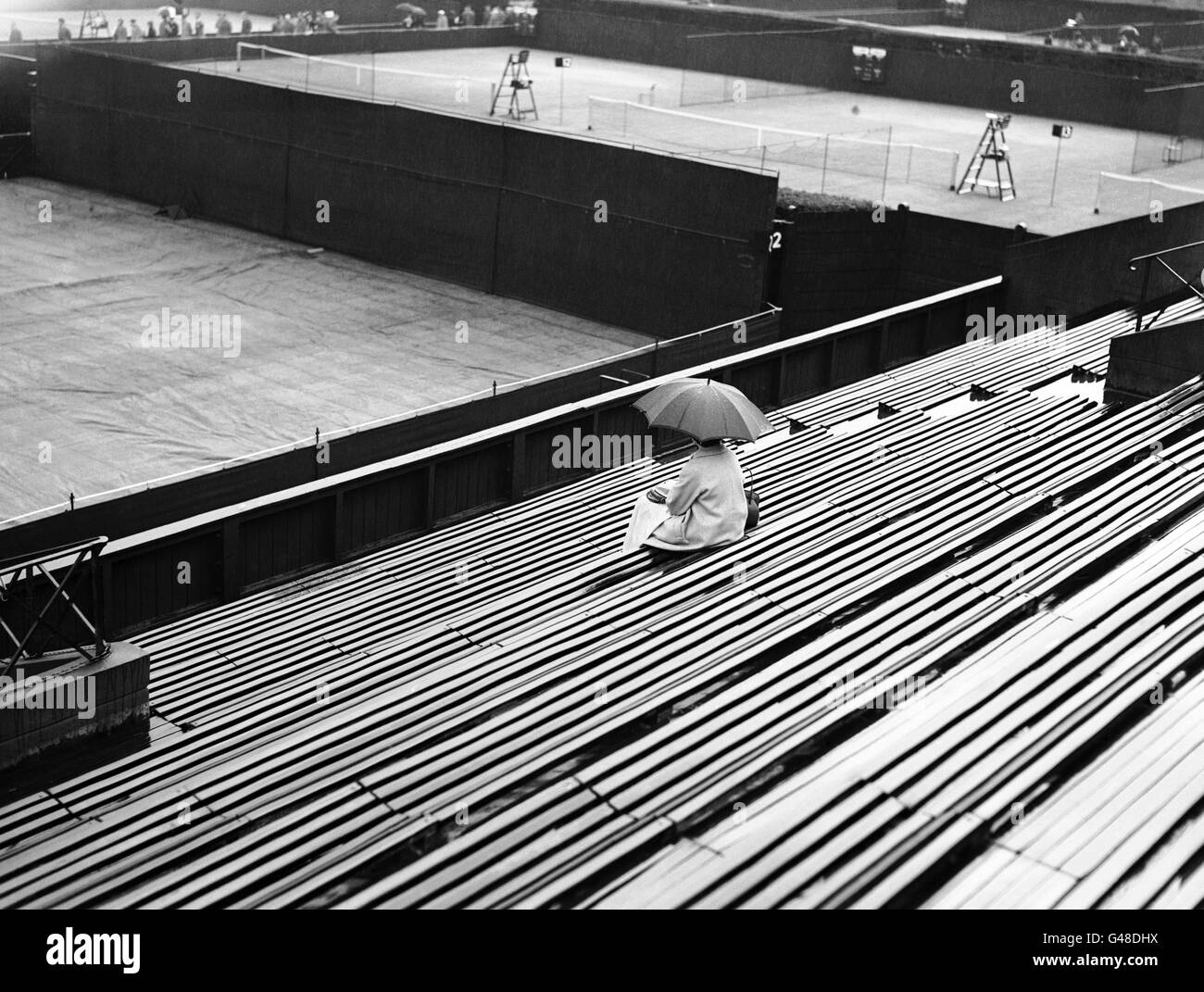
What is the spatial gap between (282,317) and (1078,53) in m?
22.3

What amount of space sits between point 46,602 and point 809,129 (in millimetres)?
26094

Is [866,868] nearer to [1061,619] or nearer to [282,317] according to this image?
[1061,619]

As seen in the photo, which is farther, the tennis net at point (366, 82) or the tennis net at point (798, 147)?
the tennis net at point (366, 82)

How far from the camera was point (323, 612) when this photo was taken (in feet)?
38.4

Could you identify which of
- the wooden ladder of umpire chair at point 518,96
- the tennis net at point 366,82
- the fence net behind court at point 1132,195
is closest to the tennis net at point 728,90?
the wooden ladder of umpire chair at point 518,96

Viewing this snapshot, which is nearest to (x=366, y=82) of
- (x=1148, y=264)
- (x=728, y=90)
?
(x=728, y=90)

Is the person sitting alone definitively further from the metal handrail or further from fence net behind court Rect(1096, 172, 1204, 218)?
fence net behind court Rect(1096, 172, 1204, 218)

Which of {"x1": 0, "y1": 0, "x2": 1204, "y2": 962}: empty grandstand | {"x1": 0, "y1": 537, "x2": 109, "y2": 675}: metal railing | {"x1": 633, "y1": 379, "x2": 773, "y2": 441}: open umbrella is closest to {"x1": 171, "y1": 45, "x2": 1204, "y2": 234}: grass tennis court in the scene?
{"x1": 0, "y1": 0, "x2": 1204, "y2": 962}: empty grandstand

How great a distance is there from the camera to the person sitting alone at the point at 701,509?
10.8 m

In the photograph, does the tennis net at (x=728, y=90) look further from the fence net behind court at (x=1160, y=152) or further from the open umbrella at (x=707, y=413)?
the open umbrella at (x=707, y=413)

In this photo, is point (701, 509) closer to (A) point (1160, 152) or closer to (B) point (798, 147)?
(B) point (798, 147)

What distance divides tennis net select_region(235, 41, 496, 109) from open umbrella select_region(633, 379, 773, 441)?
2303 centimetres

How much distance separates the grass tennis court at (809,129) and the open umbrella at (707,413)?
1439cm

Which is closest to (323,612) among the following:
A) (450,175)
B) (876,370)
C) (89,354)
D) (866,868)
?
(866,868)
